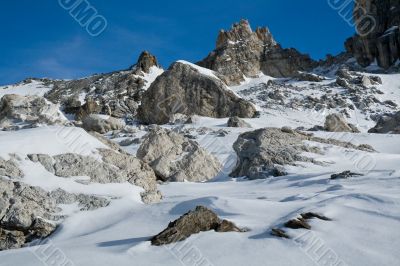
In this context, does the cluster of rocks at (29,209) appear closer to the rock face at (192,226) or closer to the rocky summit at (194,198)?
the rocky summit at (194,198)

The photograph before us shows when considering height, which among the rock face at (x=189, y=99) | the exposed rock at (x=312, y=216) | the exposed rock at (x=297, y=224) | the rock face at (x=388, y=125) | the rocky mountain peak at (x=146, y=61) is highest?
the rocky mountain peak at (x=146, y=61)

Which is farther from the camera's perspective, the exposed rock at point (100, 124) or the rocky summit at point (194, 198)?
the exposed rock at point (100, 124)

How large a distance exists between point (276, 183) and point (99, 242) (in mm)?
6535

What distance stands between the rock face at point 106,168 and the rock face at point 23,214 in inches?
40.6

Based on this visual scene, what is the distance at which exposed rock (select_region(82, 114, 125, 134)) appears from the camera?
98.2 feet

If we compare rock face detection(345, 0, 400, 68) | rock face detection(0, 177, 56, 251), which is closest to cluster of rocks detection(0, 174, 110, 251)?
rock face detection(0, 177, 56, 251)

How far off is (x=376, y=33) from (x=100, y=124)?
59858 mm

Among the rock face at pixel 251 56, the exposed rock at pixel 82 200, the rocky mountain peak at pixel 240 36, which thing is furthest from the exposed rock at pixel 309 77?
the exposed rock at pixel 82 200

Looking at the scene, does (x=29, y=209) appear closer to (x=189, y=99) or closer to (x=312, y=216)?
(x=312, y=216)

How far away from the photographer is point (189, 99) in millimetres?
37406

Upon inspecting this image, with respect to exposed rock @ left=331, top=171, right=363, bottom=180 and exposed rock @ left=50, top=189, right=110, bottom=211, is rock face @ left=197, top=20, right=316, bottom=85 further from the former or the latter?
exposed rock @ left=50, top=189, right=110, bottom=211

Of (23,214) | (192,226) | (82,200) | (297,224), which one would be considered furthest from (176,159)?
(297,224)

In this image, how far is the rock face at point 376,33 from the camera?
7131 centimetres

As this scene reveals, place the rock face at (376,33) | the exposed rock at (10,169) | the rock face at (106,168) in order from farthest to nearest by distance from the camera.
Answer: the rock face at (376,33)
the rock face at (106,168)
the exposed rock at (10,169)
